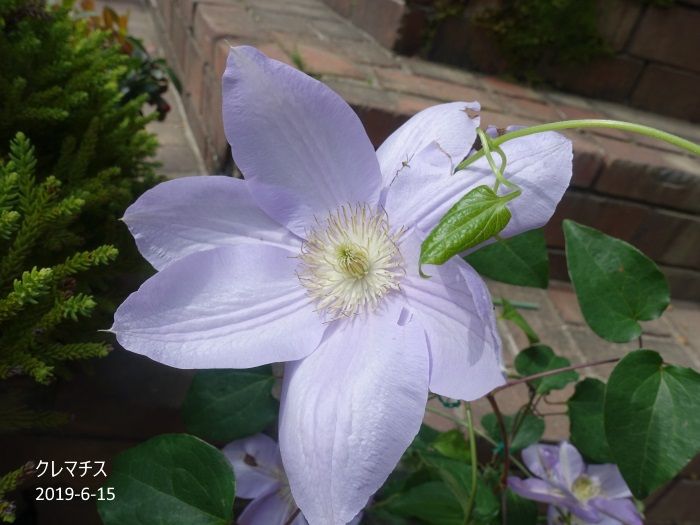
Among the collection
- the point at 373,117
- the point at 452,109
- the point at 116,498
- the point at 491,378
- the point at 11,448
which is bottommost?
the point at 11,448

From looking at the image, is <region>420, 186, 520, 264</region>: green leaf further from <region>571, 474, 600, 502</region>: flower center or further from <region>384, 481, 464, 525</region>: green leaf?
<region>571, 474, 600, 502</region>: flower center

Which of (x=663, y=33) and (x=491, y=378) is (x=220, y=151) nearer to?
(x=491, y=378)

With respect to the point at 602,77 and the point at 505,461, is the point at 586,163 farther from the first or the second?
the point at 505,461

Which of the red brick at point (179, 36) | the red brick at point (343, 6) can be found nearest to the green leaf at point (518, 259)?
the red brick at point (179, 36)

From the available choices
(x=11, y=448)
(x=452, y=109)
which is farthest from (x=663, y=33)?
(x=11, y=448)

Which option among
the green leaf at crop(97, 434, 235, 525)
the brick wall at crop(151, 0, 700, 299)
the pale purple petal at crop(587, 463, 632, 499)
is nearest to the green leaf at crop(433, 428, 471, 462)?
the pale purple petal at crop(587, 463, 632, 499)

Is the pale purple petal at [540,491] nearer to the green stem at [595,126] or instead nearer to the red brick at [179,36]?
the green stem at [595,126]
